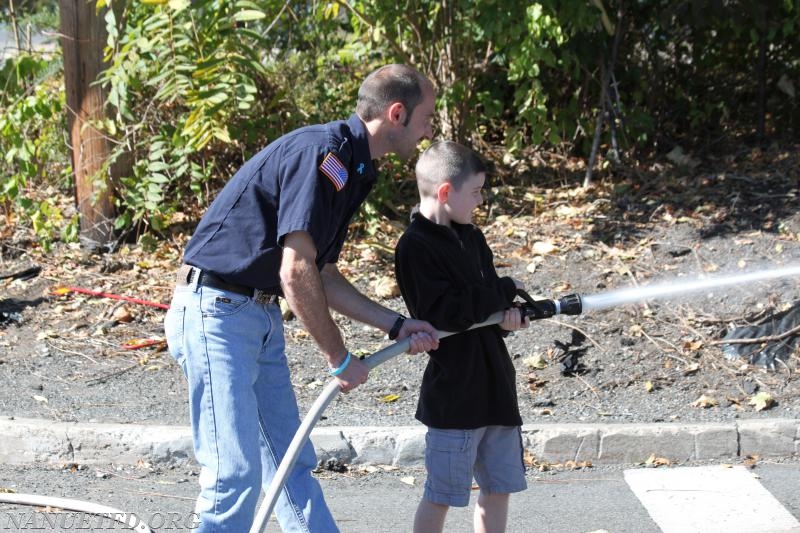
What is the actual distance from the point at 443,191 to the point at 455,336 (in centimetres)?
52

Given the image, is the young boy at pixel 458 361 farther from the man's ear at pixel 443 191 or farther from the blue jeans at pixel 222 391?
the blue jeans at pixel 222 391

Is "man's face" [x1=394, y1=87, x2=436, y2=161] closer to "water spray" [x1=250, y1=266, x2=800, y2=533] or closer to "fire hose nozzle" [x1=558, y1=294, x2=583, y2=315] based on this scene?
"water spray" [x1=250, y1=266, x2=800, y2=533]

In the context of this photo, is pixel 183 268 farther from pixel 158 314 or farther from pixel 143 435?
pixel 158 314

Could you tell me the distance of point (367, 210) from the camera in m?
7.74

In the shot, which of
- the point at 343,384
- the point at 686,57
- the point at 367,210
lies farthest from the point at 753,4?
the point at 343,384

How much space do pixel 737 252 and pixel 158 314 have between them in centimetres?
402

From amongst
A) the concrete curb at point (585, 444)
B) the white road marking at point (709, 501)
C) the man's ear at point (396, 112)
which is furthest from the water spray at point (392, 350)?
the concrete curb at point (585, 444)

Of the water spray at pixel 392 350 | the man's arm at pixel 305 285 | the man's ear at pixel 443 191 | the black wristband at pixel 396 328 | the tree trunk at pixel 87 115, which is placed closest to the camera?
the man's arm at pixel 305 285

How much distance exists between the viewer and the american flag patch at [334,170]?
10.2ft

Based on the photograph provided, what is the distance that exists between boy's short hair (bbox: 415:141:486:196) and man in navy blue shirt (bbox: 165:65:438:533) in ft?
0.68

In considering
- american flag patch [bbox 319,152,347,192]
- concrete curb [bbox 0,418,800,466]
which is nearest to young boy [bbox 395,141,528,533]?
american flag patch [bbox 319,152,347,192]

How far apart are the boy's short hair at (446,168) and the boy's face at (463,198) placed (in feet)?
0.05

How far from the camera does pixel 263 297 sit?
11.0 ft

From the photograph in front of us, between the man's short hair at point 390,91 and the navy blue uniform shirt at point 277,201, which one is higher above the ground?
the man's short hair at point 390,91
